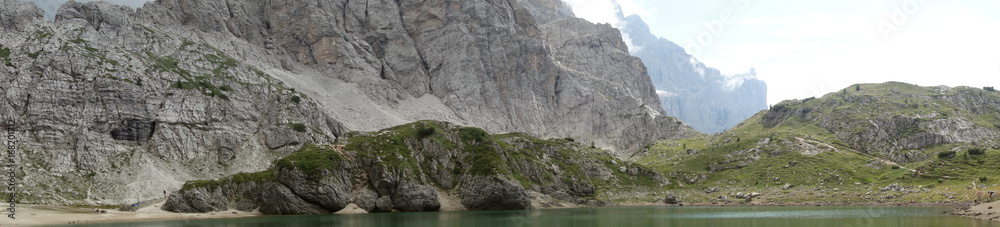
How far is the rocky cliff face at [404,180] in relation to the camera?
128125mm

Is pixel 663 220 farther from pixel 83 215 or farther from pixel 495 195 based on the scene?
pixel 83 215

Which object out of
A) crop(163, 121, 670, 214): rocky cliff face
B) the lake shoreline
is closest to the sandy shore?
the lake shoreline

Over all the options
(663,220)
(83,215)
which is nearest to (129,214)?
(83,215)

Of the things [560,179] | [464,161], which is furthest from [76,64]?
[560,179]

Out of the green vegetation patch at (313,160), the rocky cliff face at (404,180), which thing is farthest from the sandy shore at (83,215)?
the green vegetation patch at (313,160)

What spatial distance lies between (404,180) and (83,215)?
62521mm

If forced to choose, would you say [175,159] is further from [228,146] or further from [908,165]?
[908,165]

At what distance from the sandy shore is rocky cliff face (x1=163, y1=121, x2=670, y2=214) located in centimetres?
452

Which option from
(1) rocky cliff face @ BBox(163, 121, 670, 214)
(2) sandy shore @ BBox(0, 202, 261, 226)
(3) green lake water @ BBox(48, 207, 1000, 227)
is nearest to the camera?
(3) green lake water @ BBox(48, 207, 1000, 227)

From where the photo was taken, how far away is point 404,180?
140750 millimetres

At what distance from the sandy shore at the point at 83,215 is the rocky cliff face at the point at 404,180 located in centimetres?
452

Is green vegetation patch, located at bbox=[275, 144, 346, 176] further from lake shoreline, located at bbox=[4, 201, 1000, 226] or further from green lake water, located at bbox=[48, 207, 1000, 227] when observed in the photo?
green lake water, located at bbox=[48, 207, 1000, 227]

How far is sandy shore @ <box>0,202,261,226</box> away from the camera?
10300cm

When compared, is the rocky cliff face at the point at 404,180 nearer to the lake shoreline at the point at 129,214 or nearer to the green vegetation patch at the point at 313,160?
the green vegetation patch at the point at 313,160
